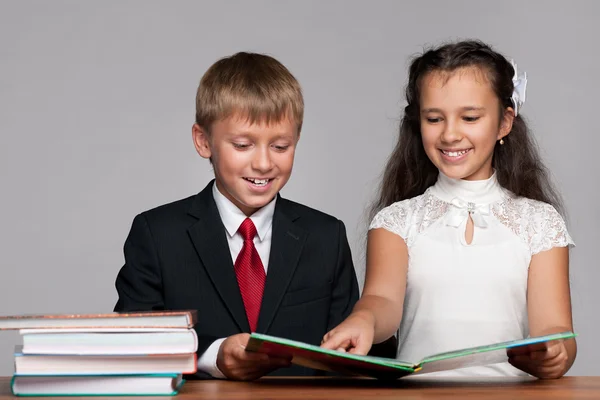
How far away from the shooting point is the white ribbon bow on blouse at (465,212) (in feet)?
7.89

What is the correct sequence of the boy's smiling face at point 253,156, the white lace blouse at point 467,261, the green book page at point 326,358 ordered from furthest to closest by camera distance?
the white lace blouse at point 467,261 < the boy's smiling face at point 253,156 < the green book page at point 326,358

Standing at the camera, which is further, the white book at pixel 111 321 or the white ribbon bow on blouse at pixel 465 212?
the white ribbon bow on blouse at pixel 465 212

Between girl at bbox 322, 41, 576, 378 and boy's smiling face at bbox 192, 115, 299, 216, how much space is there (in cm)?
32

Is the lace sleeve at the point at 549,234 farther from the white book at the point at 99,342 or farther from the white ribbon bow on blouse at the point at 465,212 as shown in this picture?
the white book at the point at 99,342

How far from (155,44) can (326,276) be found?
6.44ft

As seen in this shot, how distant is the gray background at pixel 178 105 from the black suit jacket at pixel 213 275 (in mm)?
1572

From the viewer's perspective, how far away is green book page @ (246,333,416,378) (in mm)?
1527

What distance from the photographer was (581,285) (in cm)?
410

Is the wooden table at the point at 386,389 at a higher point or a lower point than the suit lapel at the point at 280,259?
lower

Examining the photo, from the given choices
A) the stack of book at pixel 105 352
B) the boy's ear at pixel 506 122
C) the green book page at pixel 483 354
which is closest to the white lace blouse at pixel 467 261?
the boy's ear at pixel 506 122

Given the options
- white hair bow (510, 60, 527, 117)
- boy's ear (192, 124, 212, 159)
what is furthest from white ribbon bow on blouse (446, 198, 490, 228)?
boy's ear (192, 124, 212, 159)

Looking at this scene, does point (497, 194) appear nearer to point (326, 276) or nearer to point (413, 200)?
point (413, 200)

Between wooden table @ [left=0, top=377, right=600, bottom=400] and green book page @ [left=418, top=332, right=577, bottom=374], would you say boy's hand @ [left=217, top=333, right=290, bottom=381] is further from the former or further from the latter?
green book page @ [left=418, top=332, right=577, bottom=374]

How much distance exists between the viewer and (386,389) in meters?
1.66
